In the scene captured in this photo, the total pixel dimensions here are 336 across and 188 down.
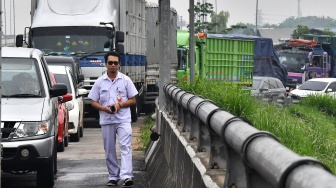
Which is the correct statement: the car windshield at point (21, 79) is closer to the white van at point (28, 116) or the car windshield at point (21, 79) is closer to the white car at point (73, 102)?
the white van at point (28, 116)

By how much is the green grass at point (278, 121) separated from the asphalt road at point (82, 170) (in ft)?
5.00

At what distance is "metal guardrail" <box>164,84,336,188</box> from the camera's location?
369 centimetres

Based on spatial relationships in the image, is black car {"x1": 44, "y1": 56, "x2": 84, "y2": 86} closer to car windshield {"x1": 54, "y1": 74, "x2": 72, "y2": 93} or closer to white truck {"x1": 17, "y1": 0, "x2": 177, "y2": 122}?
white truck {"x1": 17, "y1": 0, "x2": 177, "y2": 122}

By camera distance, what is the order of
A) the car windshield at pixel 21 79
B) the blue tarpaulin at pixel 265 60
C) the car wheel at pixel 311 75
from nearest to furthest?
1. the car windshield at pixel 21 79
2. the blue tarpaulin at pixel 265 60
3. the car wheel at pixel 311 75

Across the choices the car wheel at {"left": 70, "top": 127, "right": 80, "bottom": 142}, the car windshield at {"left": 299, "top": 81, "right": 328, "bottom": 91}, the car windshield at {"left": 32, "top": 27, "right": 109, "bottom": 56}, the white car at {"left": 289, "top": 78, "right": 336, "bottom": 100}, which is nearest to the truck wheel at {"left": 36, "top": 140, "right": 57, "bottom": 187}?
the car wheel at {"left": 70, "top": 127, "right": 80, "bottom": 142}

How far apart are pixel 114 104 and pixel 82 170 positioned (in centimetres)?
287

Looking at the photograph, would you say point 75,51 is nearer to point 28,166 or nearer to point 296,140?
point 28,166

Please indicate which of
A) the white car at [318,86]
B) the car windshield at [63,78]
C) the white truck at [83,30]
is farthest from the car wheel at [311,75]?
the car windshield at [63,78]

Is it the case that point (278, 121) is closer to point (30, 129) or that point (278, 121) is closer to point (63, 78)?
point (30, 129)

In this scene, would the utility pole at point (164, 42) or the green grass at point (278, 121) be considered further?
the utility pole at point (164, 42)

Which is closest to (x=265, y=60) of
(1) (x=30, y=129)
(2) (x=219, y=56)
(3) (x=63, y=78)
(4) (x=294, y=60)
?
(4) (x=294, y=60)

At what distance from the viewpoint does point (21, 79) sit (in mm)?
13477

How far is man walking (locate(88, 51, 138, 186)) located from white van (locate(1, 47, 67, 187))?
515 millimetres

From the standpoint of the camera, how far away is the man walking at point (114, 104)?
42.6 ft
